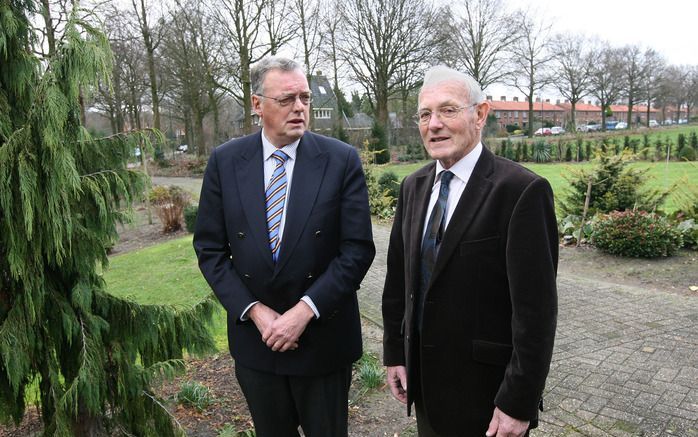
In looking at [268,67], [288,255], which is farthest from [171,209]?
[288,255]

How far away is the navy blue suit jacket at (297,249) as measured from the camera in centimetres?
241

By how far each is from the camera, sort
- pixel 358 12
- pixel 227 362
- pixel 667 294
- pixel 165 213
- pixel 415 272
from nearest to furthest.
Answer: pixel 415 272, pixel 227 362, pixel 667 294, pixel 165 213, pixel 358 12

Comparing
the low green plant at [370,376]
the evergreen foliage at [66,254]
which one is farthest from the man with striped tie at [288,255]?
the low green plant at [370,376]

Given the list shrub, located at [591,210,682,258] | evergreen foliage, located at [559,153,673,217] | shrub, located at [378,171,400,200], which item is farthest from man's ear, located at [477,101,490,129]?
shrub, located at [378,171,400,200]

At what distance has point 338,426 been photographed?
8.32ft

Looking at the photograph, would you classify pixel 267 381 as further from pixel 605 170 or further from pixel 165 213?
pixel 165 213

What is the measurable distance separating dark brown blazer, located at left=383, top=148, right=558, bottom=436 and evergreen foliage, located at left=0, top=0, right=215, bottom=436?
1635 millimetres

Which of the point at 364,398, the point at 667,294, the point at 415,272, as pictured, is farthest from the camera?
the point at 667,294

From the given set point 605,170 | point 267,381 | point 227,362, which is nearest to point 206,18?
point 605,170

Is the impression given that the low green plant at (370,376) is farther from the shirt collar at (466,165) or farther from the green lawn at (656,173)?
the green lawn at (656,173)

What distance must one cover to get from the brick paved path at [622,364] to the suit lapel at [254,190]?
8.14 ft

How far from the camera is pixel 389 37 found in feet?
106

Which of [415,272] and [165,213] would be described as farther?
[165,213]

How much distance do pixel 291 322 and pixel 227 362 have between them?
2.97 m
